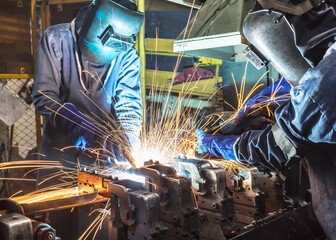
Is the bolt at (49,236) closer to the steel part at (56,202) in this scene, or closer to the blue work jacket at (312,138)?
the steel part at (56,202)

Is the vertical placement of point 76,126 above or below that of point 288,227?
above

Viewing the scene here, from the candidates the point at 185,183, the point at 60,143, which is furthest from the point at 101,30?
the point at 185,183

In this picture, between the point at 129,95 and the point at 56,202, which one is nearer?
the point at 56,202

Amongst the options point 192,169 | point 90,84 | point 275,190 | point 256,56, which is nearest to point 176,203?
point 192,169

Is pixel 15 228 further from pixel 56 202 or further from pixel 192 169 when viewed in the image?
pixel 192 169

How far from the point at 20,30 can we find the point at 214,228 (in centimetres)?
374

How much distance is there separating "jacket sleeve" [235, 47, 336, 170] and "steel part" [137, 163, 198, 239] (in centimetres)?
54

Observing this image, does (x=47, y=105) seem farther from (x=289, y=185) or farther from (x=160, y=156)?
(x=289, y=185)

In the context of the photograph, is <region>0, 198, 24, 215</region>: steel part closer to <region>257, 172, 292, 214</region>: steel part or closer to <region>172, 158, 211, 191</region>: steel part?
<region>172, 158, 211, 191</region>: steel part

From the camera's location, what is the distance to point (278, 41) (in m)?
1.67

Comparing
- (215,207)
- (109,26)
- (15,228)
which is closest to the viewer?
(15,228)

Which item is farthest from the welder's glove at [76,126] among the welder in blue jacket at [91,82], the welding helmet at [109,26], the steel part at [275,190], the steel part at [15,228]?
the steel part at [275,190]

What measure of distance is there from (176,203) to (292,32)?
1135 millimetres

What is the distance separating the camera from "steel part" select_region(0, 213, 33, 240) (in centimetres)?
123
